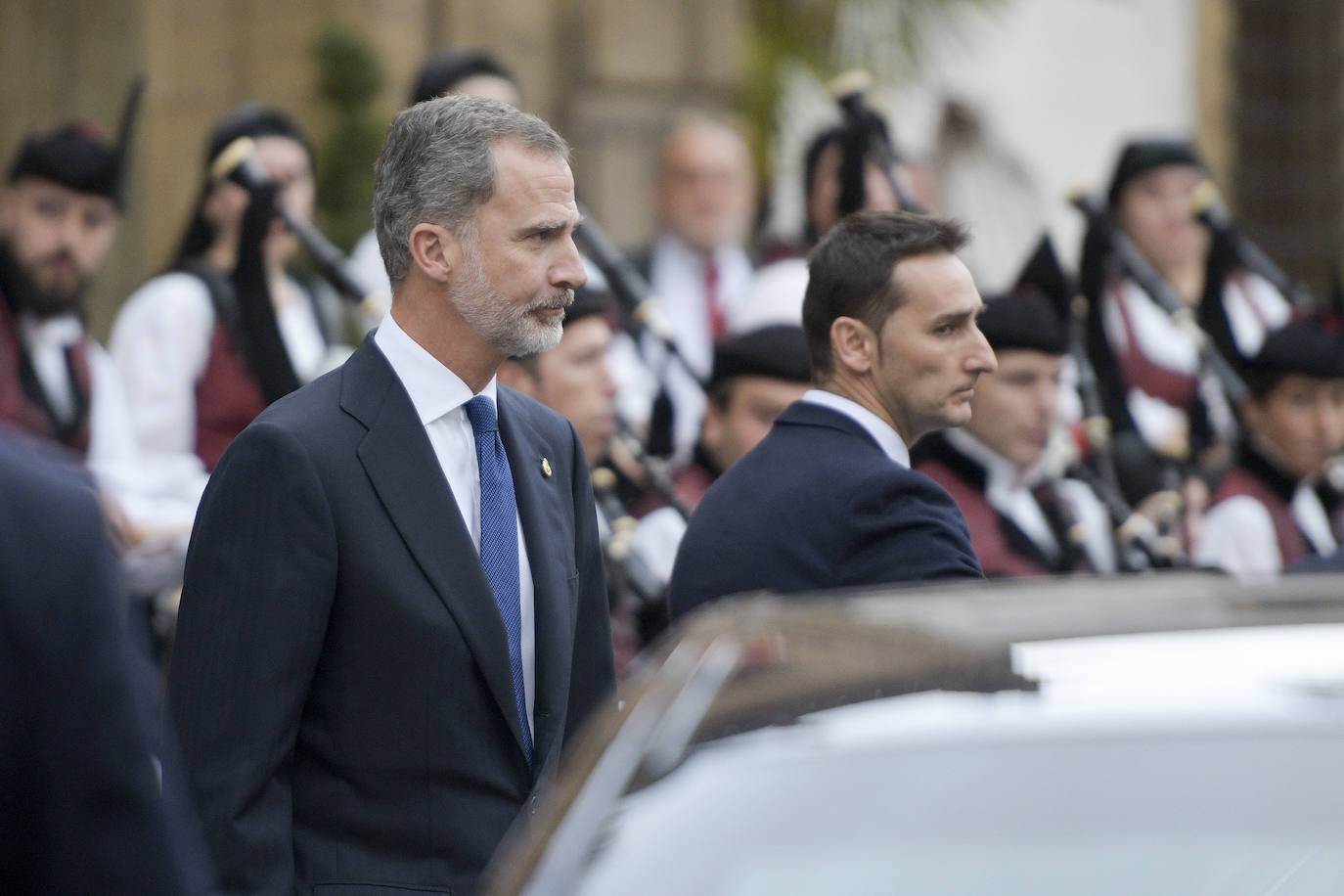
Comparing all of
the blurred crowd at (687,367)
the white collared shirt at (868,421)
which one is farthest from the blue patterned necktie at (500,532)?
the blurred crowd at (687,367)

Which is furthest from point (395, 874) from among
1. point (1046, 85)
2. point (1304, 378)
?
point (1046, 85)

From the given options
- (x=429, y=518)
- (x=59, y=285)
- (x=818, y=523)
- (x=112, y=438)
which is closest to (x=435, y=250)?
(x=429, y=518)

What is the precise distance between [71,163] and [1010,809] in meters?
5.13

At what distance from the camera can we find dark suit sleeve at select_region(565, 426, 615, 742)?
3.72m

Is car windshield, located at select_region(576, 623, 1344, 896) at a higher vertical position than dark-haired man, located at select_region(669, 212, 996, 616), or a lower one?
higher

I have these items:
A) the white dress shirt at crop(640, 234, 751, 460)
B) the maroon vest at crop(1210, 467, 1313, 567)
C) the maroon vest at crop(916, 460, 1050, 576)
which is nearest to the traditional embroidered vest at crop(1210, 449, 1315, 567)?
the maroon vest at crop(1210, 467, 1313, 567)

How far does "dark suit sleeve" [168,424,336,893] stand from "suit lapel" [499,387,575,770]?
0.36 m

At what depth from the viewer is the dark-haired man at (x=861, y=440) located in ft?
12.9

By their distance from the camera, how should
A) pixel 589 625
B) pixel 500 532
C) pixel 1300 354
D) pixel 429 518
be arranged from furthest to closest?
pixel 1300 354 < pixel 589 625 < pixel 500 532 < pixel 429 518

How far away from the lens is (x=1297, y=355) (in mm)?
7781

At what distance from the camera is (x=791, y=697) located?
240 cm

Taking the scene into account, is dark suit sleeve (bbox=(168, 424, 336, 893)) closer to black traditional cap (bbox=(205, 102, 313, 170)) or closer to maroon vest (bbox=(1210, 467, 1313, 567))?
black traditional cap (bbox=(205, 102, 313, 170))

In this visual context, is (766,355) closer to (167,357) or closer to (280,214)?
(280,214)

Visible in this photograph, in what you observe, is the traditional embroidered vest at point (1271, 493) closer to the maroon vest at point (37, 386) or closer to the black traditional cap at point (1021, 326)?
the black traditional cap at point (1021, 326)
